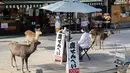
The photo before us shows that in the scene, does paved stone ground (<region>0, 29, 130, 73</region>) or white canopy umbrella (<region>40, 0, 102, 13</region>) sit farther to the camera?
white canopy umbrella (<region>40, 0, 102, 13</region>)

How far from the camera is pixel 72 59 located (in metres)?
10.4

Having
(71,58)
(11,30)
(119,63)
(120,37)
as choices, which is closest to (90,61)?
(119,63)

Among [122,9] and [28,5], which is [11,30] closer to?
[28,5]

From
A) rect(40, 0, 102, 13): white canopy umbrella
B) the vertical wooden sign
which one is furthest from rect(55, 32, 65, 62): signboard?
rect(40, 0, 102, 13): white canopy umbrella

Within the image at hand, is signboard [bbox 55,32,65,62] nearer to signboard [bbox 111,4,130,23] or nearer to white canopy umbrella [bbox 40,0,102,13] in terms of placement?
white canopy umbrella [bbox 40,0,102,13]

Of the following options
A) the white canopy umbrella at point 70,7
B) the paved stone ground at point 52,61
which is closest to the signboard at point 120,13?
the paved stone ground at point 52,61

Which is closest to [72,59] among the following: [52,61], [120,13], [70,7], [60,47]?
[60,47]

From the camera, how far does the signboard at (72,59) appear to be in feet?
33.5

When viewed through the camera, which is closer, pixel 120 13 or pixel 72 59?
pixel 72 59

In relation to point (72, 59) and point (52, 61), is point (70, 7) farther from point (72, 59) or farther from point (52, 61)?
point (72, 59)

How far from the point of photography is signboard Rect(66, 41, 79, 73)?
10.2m

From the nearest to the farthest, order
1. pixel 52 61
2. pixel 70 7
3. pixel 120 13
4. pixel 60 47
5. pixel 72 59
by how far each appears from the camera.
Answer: pixel 72 59 → pixel 70 7 → pixel 60 47 → pixel 52 61 → pixel 120 13

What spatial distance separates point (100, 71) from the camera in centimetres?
1236

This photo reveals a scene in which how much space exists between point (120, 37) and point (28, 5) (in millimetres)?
6523
